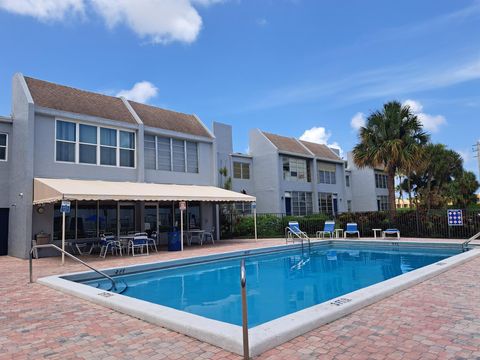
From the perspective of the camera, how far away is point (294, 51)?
20109 millimetres

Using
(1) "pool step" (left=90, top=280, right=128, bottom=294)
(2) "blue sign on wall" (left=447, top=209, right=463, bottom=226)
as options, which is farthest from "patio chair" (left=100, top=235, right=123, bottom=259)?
(2) "blue sign on wall" (left=447, top=209, right=463, bottom=226)

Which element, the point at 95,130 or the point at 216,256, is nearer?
the point at 216,256

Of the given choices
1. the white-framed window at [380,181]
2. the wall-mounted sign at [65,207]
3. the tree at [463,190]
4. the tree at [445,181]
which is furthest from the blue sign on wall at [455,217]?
the tree at [463,190]

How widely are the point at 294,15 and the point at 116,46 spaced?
9.17m

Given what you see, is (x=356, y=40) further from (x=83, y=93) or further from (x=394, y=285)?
(x=83, y=93)

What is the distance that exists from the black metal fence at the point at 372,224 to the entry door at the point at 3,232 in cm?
1361

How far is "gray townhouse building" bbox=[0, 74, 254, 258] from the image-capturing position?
17188 millimetres

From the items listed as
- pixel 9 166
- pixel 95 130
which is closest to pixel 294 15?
pixel 95 130

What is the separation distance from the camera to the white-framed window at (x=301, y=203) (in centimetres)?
→ 3541

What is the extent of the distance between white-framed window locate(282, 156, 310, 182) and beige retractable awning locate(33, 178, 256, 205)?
13.5 metres

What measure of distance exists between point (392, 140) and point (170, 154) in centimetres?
1411

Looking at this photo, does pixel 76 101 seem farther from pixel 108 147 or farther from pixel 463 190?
pixel 463 190

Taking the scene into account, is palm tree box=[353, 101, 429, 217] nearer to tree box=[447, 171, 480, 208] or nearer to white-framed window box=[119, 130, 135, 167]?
white-framed window box=[119, 130, 135, 167]

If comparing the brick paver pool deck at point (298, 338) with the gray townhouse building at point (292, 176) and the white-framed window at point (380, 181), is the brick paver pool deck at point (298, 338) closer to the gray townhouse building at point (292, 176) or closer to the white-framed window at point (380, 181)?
the gray townhouse building at point (292, 176)
